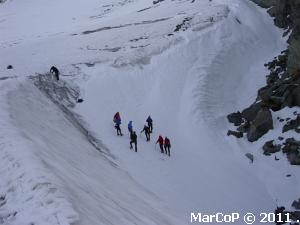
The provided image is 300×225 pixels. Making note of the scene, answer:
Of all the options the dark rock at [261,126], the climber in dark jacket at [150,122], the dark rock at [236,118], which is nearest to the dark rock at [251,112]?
the dark rock at [236,118]

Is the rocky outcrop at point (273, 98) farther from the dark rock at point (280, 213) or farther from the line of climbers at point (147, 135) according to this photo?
the dark rock at point (280, 213)

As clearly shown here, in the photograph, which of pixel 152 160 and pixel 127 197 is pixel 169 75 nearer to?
pixel 152 160

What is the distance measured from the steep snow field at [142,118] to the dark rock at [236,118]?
2.34ft

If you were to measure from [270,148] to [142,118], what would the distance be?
8911 millimetres

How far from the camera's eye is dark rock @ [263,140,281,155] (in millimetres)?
29203

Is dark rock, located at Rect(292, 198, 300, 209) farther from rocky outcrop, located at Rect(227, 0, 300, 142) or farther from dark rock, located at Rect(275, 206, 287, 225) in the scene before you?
rocky outcrop, located at Rect(227, 0, 300, 142)

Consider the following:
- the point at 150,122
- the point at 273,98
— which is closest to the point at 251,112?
the point at 273,98

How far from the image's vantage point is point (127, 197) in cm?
1725

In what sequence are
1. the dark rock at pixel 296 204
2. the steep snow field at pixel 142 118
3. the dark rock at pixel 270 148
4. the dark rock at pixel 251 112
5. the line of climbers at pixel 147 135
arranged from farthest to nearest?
the dark rock at pixel 251 112 → the dark rock at pixel 270 148 → the line of climbers at pixel 147 135 → the dark rock at pixel 296 204 → the steep snow field at pixel 142 118

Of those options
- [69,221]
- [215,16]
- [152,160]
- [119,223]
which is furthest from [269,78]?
[69,221]

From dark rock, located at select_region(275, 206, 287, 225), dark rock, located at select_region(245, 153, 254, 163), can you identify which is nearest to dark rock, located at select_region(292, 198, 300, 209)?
dark rock, located at select_region(275, 206, 287, 225)

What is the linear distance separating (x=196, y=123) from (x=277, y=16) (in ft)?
77.6

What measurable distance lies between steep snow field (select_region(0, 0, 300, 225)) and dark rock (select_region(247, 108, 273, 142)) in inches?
28.5

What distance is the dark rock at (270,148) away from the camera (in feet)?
95.8
